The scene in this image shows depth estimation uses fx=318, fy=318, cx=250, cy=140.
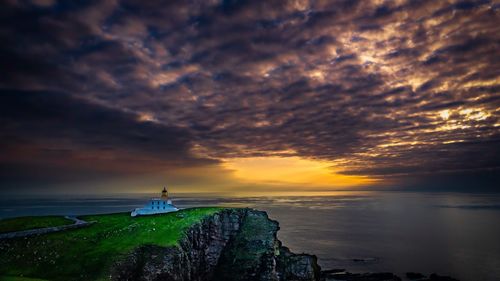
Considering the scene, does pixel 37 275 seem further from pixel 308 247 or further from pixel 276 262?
pixel 308 247

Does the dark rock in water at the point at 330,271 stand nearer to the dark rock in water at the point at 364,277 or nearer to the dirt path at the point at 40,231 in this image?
the dark rock in water at the point at 364,277

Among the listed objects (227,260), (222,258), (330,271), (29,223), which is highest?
(29,223)

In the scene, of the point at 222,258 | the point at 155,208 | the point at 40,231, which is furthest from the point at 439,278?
the point at 40,231

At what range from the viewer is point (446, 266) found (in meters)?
65.9

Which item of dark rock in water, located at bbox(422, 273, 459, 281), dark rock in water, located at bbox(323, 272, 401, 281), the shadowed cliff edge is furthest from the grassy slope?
dark rock in water, located at bbox(422, 273, 459, 281)

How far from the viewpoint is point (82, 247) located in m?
42.4

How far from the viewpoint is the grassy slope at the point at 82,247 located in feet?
121

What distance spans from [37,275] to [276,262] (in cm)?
3509

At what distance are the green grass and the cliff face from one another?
66.1 ft

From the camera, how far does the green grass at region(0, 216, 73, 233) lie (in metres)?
47.6

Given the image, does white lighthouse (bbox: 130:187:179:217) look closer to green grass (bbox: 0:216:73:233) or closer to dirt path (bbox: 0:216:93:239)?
dirt path (bbox: 0:216:93:239)

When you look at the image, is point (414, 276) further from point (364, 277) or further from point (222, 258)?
point (222, 258)

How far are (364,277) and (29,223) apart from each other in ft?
191

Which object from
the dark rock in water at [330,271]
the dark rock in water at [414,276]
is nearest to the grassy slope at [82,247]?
the dark rock in water at [330,271]
